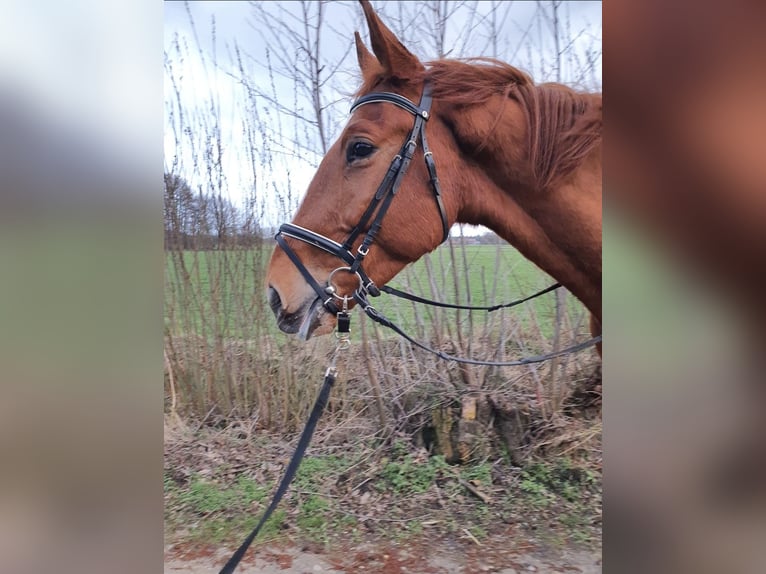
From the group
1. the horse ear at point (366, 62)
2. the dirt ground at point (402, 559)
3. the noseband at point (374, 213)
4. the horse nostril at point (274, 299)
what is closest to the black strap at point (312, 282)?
the noseband at point (374, 213)

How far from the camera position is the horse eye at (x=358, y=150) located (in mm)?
1655

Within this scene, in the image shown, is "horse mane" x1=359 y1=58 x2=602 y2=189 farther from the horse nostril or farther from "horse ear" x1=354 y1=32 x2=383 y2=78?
the horse nostril

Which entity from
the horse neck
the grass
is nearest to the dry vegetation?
the grass

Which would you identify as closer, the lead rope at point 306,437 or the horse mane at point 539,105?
the lead rope at point 306,437

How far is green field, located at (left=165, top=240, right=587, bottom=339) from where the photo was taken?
8.68ft

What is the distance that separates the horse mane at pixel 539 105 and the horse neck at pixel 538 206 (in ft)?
0.15

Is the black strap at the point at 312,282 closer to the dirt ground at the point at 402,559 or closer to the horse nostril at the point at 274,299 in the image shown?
the horse nostril at the point at 274,299

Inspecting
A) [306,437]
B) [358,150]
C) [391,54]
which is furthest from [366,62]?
[306,437]

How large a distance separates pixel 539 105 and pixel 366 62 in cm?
85

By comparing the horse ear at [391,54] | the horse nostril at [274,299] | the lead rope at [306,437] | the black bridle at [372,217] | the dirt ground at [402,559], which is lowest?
the dirt ground at [402,559]

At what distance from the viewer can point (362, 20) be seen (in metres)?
2.41
